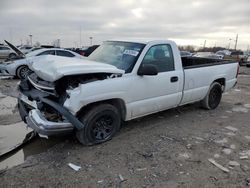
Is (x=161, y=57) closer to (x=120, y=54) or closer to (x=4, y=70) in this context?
(x=120, y=54)

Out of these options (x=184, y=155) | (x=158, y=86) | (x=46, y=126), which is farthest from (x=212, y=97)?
(x=46, y=126)

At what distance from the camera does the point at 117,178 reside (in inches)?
135

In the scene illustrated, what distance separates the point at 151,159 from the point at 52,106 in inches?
67.2

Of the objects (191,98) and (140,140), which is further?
(191,98)

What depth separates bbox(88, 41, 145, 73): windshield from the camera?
15.7 ft

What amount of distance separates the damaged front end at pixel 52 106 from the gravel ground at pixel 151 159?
0.50m

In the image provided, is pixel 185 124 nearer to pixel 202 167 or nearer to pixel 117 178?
pixel 202 167

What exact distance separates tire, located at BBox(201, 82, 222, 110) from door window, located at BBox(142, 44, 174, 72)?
6.04ft

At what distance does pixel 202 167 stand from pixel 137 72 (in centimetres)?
194

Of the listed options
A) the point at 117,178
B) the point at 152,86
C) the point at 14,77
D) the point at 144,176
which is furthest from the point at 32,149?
the point at 14,77

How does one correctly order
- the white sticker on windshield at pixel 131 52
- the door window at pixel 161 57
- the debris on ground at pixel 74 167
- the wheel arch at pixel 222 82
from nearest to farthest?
1. the debris on ground at pixel 74 167
2. the white sticker on windshield at pixel 131 52
3. the door window at pixel 161 57
4. the wheel arch at pixel 222 82

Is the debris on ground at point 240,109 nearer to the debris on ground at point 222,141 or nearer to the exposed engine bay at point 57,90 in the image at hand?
the debris on ground at point 222,141

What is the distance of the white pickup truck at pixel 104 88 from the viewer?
12.8 ft

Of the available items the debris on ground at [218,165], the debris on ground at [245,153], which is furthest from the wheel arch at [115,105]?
the debris on ground at [245,153]
